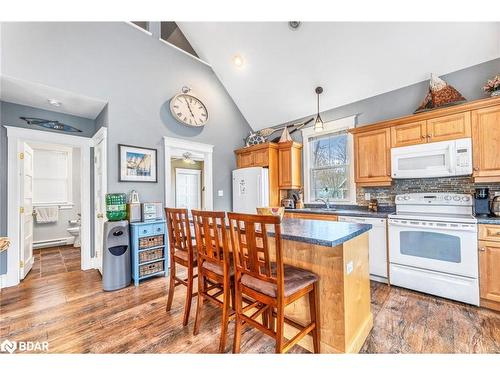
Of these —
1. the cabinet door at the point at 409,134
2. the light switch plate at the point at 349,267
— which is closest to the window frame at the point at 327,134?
the cabinet door at the point at 409,134

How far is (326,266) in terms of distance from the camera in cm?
158

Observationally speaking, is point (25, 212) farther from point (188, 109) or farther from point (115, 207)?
point (188, 109)

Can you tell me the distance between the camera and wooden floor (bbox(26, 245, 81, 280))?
3.48 metres

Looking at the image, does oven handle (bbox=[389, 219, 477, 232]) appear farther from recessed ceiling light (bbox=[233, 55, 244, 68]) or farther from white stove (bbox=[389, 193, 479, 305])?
recessed ceiling light (bbox=[233, 55, 244, 68])

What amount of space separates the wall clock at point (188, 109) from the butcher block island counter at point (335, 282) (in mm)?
3020

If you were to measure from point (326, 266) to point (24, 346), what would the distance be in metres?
2.50

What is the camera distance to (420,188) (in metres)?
3.10

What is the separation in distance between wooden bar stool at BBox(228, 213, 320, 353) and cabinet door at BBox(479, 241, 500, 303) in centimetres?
200

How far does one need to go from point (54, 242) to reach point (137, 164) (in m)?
3.69

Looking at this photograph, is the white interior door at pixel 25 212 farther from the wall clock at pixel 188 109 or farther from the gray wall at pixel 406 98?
the gray wall at pixel 406 98

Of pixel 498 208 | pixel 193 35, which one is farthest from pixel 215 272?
pixel 193 35

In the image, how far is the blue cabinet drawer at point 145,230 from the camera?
3066mm

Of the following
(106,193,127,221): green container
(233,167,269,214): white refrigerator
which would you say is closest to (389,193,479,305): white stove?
(233,167,269,214): white refrigerator
